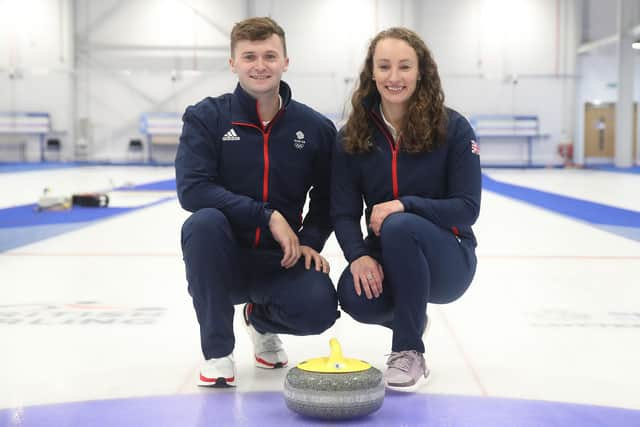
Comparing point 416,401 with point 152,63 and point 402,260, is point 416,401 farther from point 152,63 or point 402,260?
point 152,63

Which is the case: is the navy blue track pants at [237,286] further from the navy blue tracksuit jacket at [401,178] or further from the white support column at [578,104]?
the white support column at [578,104]

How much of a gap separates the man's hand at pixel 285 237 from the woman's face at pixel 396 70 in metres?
0.51

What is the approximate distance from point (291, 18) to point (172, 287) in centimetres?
1854

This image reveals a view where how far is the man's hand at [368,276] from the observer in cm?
245

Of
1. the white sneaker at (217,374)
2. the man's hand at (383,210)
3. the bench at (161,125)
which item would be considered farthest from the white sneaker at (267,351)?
the bench at (161,125)

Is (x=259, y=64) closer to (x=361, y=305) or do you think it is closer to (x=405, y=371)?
(x=361, y=305)

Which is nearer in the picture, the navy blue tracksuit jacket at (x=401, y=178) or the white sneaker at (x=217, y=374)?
the white sneaker at (x=217, y=374)

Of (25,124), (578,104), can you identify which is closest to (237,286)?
(25,124)

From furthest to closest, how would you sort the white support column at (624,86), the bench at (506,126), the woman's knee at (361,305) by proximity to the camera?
the bench at (506,126), the white support column at (624,86), the woman's knee at (361,305)

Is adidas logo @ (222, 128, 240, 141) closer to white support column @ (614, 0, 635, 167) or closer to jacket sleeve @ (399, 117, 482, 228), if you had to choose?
jacket sleeve @ (399, 117, 482, 228)

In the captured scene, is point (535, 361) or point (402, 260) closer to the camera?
point (402, 260)

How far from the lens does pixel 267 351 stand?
8.93 ft

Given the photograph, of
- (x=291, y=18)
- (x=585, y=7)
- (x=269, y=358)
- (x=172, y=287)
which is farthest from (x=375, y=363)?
(x=585, y=7)

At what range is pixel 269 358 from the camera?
2.71 m
